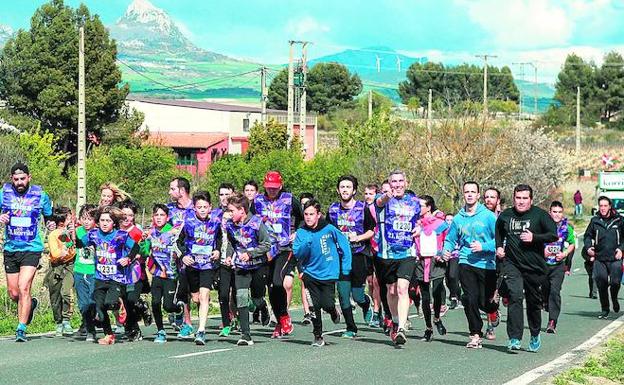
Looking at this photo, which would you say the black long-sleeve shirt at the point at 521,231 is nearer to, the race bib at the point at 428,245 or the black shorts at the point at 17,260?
the race bib at the point at 428,245

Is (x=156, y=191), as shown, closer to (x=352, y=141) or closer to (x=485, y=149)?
(x=485, y=149)

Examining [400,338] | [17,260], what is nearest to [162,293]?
[17,260]

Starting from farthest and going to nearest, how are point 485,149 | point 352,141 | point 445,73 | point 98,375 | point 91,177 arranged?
1. point 445,73
2. point 352,141
3. point 485,149
4. point 91,177
5. point 98,375

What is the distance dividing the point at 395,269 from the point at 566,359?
2.38 metres

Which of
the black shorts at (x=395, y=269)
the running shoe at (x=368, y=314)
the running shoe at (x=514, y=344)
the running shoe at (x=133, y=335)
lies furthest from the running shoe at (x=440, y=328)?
the running shoe at (x=133, y=335)

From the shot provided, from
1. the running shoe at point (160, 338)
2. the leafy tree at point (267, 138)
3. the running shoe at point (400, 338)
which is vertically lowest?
the running shoe at point (160, 338)

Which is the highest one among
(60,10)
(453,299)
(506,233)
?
(60,10)

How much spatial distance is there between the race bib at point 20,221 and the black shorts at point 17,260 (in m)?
0.35

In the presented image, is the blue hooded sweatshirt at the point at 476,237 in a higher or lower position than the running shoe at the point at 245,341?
higher

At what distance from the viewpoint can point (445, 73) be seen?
130 metres

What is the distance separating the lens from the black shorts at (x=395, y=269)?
1414cm

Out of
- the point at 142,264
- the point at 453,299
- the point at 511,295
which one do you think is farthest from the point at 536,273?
the point at 453,299

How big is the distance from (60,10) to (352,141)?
55.7 ft

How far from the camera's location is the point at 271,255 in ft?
48.7
